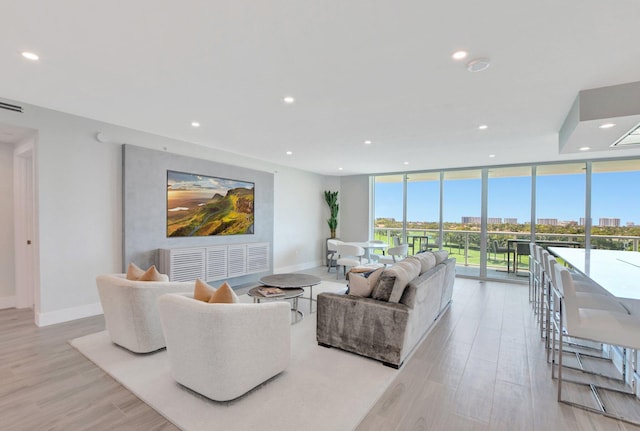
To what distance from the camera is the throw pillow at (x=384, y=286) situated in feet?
9.77

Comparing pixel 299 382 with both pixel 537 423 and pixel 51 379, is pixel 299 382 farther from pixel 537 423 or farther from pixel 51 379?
pixel 51 379

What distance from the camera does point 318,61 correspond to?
2.41 metres

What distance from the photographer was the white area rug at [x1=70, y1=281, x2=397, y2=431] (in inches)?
79.5

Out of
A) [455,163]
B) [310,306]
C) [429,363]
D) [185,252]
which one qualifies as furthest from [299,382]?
[455,163]

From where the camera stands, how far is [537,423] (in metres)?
2.04

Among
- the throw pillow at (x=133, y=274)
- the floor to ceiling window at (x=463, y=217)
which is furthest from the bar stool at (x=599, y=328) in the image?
the floor to ceiling window at (x=463, y=217)

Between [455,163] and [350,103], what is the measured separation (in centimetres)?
443

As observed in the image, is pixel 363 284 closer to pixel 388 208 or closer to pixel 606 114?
pixel 606 114

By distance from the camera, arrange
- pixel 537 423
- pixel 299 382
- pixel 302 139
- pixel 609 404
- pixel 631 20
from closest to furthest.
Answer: pixel 631 20 < pixel 537 423 < pixel 609 404 < pixel 299 382 < pixel 302 139

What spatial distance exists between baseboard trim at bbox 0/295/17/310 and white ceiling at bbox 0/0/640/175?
3005 millimetres

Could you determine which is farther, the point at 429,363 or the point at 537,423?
the point at 429,363

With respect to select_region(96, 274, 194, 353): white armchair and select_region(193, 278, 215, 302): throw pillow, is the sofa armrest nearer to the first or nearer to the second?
select_region(193, 278, 215, 302): throw pillow

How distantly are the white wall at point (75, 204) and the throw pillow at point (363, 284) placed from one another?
11.2ft

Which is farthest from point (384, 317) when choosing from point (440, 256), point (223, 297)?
point (440, 256)
